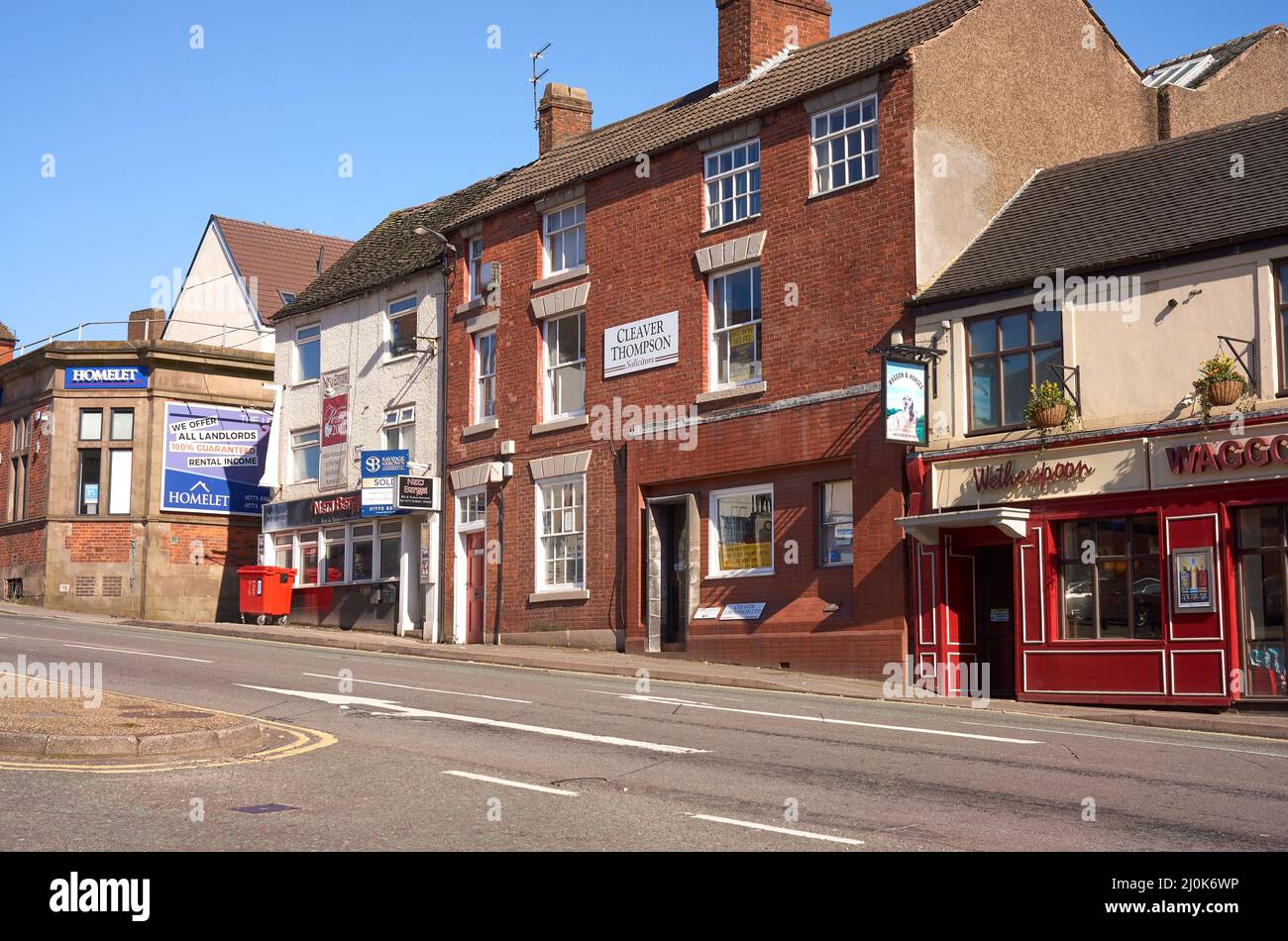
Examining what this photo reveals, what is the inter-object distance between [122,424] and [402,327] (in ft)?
39.8

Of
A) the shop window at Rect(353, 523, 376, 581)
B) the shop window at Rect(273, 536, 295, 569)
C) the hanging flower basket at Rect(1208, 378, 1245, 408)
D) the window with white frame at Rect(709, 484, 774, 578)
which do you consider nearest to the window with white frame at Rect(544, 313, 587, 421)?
the window with white frame at Rect(709, 484, 774, 578)

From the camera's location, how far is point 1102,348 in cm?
2023

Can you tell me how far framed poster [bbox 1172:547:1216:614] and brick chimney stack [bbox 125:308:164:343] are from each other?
104 feet

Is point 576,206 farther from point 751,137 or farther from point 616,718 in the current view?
point 616,718

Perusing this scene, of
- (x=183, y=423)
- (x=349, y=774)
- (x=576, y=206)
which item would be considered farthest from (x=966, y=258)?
(x=183, y=423)

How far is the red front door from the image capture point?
1221 inches

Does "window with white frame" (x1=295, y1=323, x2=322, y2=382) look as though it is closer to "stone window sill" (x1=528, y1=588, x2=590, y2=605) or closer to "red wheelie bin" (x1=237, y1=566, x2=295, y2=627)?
"red wheelie bin" (x1=237, y1=566, x2=295, y2=627)

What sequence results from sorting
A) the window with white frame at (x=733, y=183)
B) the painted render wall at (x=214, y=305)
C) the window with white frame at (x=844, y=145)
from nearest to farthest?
the window with white frame at (x=844, y=145), the window with white frame at (x=733, y=183), the painted render wall at (x=214, y=305)

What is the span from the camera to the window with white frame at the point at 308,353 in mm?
37625

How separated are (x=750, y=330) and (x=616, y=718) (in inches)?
463

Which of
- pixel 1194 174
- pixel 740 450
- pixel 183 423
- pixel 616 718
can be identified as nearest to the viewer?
pixel 616 718

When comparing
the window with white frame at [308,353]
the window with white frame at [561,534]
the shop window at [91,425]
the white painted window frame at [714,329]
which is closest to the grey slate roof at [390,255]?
the window with white frame at [308,353]

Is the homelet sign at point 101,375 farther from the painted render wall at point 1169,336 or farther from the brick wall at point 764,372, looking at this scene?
the painted render wall at point 1169,336

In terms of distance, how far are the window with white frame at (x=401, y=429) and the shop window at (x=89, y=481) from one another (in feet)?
37.8
